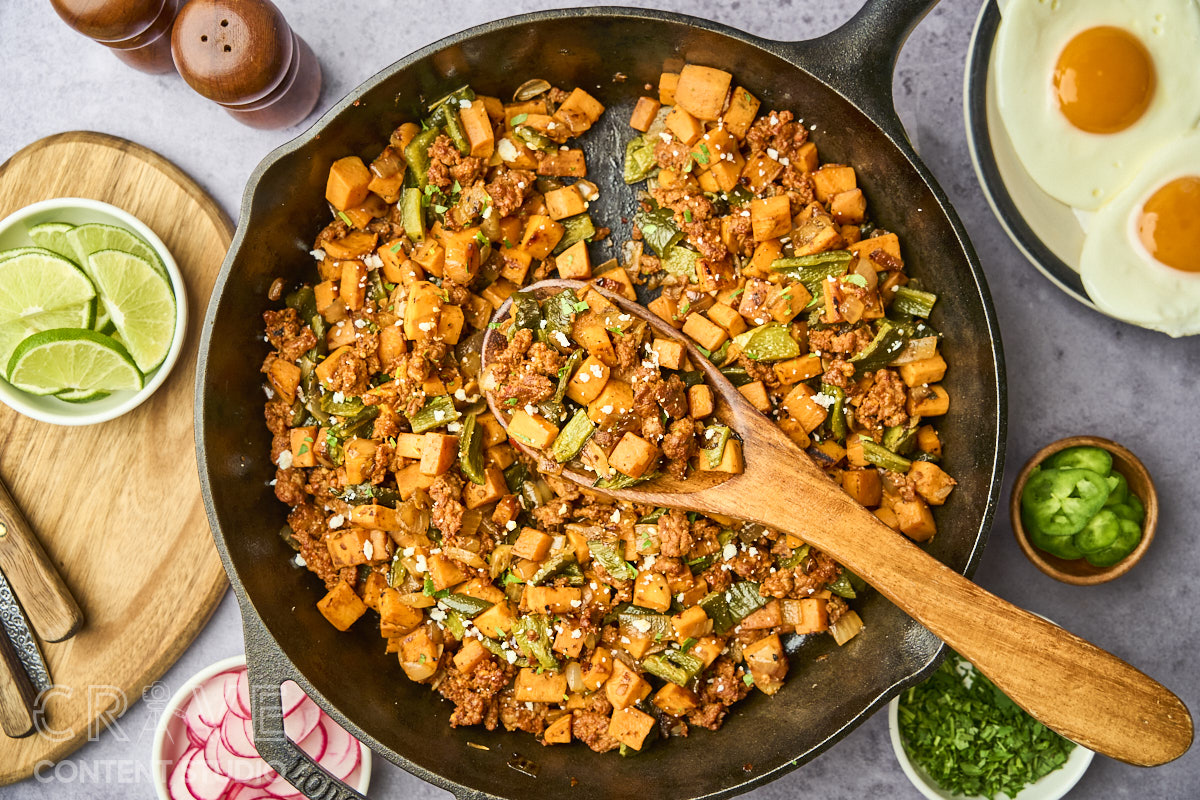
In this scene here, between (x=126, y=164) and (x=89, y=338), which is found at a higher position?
(x=126, y=164)

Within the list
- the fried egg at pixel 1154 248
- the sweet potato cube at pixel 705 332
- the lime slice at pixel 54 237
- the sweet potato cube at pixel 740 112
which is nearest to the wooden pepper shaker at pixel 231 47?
the lime slice at pixel 54 237

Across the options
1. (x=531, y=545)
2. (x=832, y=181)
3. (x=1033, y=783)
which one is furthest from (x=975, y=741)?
(x=832, y=181)

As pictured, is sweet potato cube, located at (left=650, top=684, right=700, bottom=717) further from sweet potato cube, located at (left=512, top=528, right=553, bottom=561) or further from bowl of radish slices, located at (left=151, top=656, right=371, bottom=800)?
bowl of radish slices, located at (left=151, top=656, right=371, bottom=800)

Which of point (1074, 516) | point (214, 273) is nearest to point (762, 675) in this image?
point (1074, 516)

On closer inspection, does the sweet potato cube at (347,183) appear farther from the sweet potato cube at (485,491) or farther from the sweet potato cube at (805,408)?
the sweet potato cube at (805,408)

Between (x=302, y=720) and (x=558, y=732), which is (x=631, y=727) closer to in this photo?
(x=558, y=732)

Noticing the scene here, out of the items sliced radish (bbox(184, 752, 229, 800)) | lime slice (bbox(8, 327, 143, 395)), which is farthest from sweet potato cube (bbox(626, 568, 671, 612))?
lime slice (bbox(8, 327, 143, 395))

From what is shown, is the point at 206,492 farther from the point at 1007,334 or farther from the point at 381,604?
the point at 1007,334
